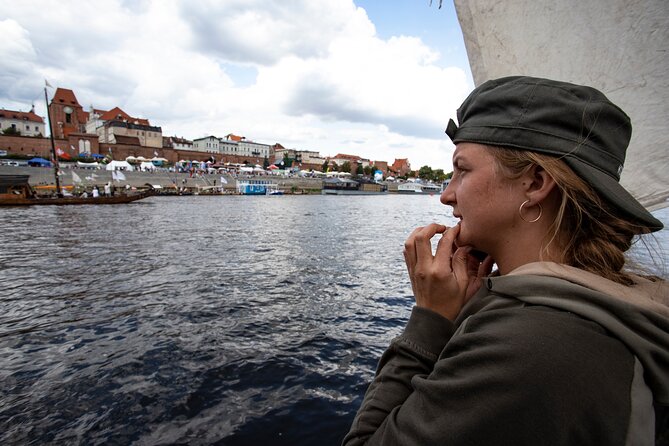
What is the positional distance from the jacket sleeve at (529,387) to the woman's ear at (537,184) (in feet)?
1.29

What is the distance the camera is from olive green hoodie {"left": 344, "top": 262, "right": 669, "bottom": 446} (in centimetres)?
77

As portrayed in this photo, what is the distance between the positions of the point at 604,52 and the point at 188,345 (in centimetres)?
608

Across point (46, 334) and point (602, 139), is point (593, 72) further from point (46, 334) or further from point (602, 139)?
point (46, 334)

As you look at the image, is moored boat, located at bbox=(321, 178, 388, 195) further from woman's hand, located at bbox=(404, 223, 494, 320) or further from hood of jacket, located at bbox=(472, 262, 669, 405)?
hood of jacket, located at bbox=(472, 262, 669, 405)

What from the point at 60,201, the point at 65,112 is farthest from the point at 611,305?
the point at 65,112

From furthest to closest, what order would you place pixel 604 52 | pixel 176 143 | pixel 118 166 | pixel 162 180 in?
pixel 176 143 < pixel 162 180 < pixel 118 166 < pixel 604 52

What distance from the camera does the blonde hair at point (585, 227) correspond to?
1024mm

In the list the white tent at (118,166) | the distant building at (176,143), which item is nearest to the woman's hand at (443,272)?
the white tent at (118,166)

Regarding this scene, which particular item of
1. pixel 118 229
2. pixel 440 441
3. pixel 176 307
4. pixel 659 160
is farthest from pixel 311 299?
pixel 118 229

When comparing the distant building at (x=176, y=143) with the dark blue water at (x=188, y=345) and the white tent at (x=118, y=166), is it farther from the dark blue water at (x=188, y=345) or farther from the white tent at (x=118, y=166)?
the dark blue water at (x=188, y=345)

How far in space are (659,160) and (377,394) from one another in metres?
2.26

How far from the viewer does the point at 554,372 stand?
0.78 metres

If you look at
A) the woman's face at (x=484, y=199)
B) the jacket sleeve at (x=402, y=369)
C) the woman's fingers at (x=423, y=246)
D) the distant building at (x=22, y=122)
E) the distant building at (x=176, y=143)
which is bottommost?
the jacket sleeve at (x=402, y=369)

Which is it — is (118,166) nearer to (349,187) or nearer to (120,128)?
(120,128)
